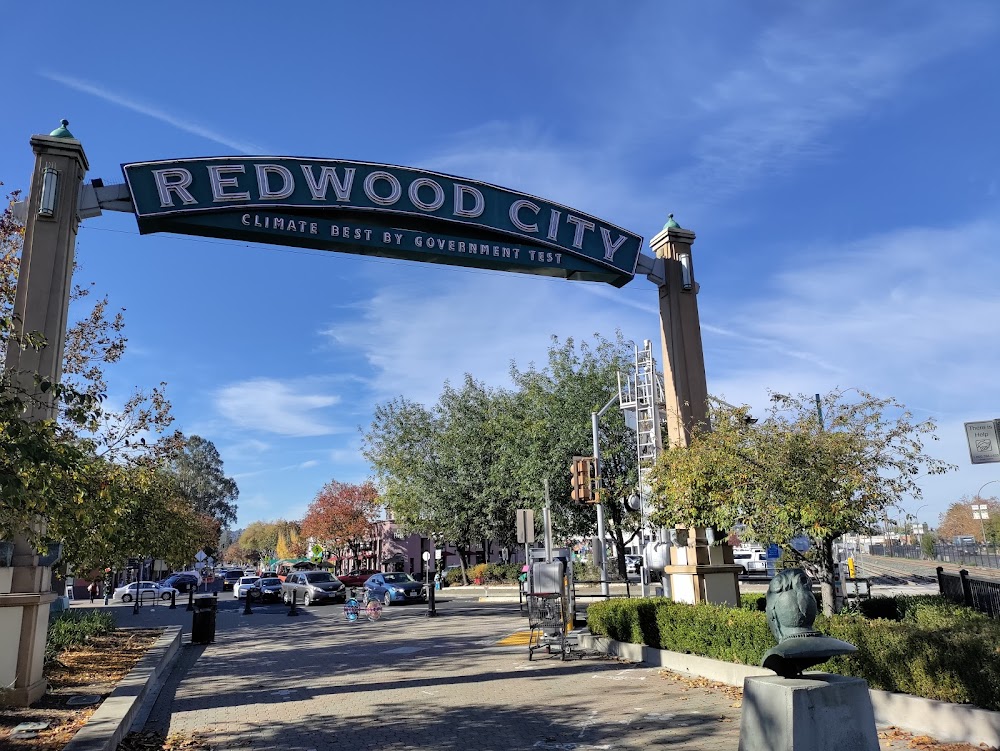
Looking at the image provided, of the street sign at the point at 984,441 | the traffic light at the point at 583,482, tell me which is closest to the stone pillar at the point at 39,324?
the traffic light at the point at 583,482

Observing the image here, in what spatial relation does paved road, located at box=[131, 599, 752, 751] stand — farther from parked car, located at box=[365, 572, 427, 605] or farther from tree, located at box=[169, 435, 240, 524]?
tree, located at box=[169, 435, 240, 524]

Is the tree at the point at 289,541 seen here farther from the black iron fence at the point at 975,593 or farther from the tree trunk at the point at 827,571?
the tree trunk at the point at 827,571

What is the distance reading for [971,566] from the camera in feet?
156

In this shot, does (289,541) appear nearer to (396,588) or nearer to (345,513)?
(345,513)

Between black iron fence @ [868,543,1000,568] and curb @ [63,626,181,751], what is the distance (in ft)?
154

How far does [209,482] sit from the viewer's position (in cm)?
9950

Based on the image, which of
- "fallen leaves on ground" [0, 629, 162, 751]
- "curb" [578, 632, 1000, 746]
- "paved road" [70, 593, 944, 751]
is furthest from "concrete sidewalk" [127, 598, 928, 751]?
"fallen leaves on ground" [0, 629, 162, 751]

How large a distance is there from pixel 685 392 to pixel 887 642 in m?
6.21

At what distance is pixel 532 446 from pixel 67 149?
2581 centimetres

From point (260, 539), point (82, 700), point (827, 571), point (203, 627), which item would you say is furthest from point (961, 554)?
point (260, 539)

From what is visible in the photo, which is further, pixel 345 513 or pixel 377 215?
pixel 345 513

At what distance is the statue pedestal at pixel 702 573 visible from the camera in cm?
1248

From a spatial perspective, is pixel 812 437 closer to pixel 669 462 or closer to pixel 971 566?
pixel 669 462

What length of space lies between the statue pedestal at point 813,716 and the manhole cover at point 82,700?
8.15 metres
